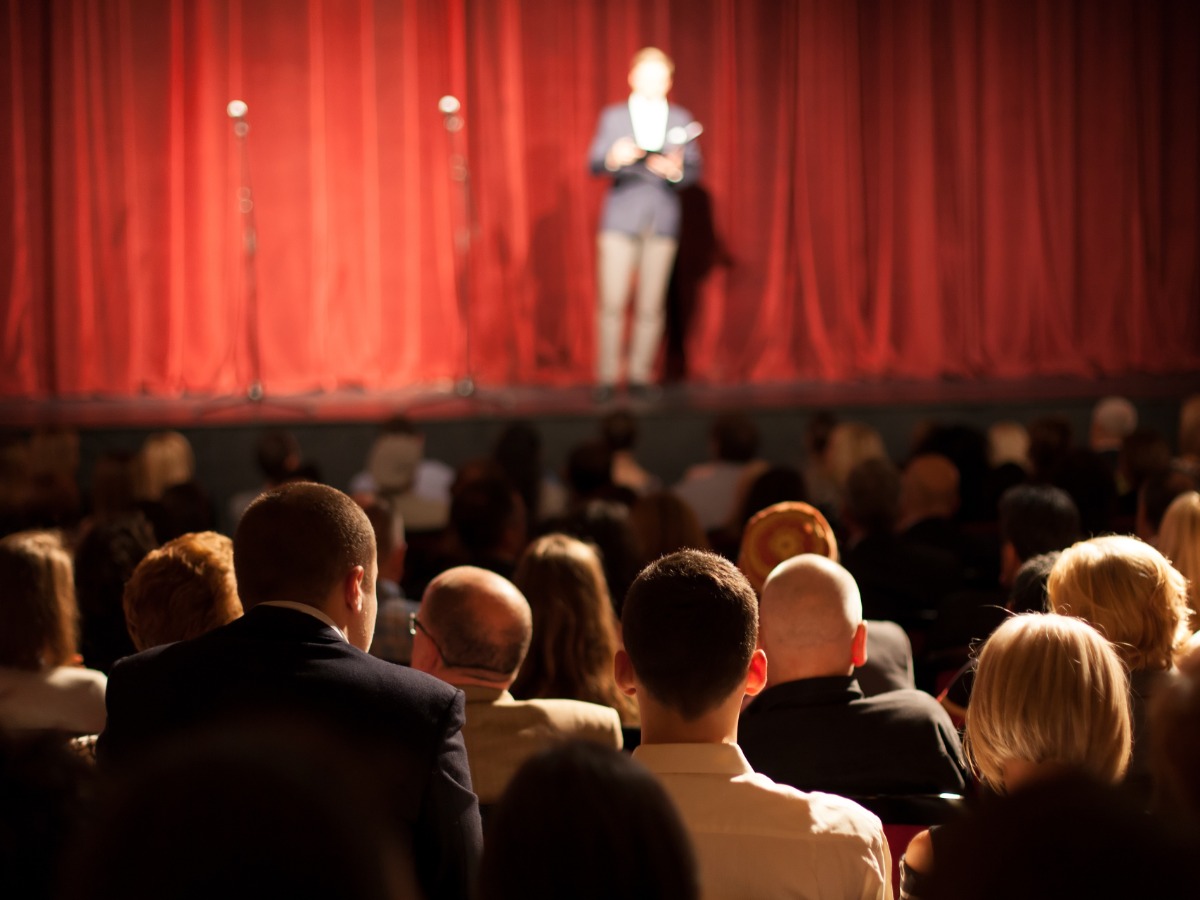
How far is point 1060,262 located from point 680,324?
99.9 inches

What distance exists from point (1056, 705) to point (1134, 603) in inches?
24.0

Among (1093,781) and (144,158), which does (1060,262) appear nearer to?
(144,158)

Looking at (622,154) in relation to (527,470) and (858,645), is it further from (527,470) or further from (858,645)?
(858,645)

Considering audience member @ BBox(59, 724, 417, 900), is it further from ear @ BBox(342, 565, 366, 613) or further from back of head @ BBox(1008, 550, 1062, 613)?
back of head @ BBox(1008, 550, 1062, 613)

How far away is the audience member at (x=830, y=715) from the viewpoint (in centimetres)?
223

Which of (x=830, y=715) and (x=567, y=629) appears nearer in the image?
(x=830, y=715)

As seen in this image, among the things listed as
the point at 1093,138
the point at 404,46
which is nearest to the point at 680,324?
the point at 404,46

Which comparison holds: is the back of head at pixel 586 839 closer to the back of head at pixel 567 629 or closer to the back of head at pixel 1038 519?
the back of head at pixel 567 629

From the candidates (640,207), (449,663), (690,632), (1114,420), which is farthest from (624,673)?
(640,207)

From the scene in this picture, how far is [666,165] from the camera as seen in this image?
24.3ft

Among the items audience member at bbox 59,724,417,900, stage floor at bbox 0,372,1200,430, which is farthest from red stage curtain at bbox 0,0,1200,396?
audience member at bbox 59,724,417,900

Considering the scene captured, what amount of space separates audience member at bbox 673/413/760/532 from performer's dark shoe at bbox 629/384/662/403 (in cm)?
227

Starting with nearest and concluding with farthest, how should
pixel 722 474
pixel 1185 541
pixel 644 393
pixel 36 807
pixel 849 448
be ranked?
pixel 36 807
pixel 1185 541
pixel 722 474
pixel 849 448
pixel 644 393

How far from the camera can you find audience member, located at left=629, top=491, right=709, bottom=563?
3.65 m
